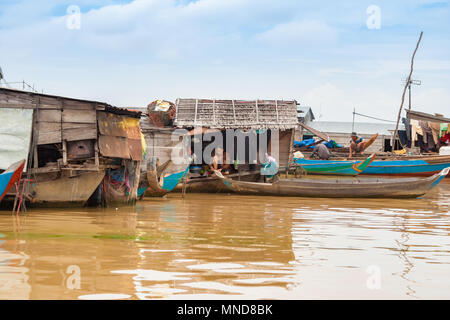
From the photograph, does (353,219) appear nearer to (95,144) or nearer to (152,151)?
(95,144)

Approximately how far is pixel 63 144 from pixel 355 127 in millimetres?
29785

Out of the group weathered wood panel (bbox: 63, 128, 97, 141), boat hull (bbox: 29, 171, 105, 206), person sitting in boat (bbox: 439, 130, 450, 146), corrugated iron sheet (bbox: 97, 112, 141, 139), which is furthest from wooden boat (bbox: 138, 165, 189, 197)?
person sitting in boat (bbox: 439, 130, 450, 146)

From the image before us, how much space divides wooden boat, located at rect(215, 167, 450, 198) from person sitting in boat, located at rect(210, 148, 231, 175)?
2.95 feet

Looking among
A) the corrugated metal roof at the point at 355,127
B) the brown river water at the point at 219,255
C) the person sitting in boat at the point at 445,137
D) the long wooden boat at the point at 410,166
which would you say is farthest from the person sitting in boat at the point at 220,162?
the corrugated metal roof at the point at 355,127

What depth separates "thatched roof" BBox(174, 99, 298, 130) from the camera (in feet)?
53.4

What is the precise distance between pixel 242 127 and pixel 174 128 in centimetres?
201

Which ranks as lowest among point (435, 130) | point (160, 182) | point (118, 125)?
point (160, 182)

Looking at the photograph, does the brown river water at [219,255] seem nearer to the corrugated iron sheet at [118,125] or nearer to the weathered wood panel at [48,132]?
the weathered wood panel at [48,132]

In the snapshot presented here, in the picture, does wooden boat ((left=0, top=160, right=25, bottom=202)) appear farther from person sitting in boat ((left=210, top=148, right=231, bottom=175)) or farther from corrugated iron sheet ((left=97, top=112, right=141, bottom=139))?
person sitting in boat ((left=210, top=148, right=231, bottom=175))

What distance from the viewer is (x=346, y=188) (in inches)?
567

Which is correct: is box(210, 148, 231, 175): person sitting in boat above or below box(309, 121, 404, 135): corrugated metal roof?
below

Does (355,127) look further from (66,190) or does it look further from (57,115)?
(57,115)

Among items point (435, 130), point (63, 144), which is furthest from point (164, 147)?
point (435, 130)
